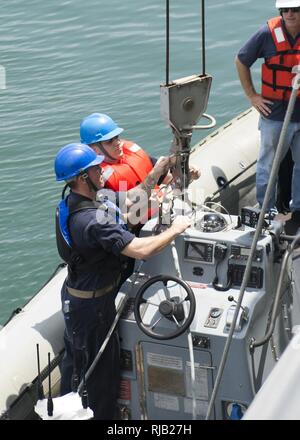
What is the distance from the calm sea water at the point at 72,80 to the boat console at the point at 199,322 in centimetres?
332

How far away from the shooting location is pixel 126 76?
1231cm

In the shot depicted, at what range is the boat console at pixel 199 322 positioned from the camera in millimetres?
4242

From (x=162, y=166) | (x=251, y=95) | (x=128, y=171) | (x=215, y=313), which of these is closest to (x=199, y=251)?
(x=215, y=313)

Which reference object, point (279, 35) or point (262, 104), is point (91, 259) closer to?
point (262, 104)

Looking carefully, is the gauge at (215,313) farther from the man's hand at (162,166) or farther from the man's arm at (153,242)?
the man's hand at (162,166)

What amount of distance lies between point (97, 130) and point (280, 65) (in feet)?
4.85

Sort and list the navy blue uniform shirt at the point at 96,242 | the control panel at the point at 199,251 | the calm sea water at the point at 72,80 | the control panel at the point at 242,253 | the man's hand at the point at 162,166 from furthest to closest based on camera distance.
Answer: the calm sea water at the point at 72,80 < the man's hand at the point at 162,166 < the control panel at the point at 199,251 < the control panel at the point at 242,253 < the navy blue uniform shirt at the point at 96,242

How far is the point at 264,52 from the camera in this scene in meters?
5.61

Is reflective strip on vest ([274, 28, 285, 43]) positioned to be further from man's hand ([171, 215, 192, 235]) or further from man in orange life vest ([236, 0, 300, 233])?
man's hand ([171, 215, 192, 235])

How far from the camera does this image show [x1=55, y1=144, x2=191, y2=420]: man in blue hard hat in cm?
414

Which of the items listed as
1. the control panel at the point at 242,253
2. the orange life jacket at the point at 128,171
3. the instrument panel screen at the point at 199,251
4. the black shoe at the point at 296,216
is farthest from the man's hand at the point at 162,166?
the black shoe at the point at 296,216

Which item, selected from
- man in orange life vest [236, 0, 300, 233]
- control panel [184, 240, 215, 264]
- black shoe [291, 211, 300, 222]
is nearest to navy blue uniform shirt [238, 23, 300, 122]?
man in orange life vest [236, 0, 300, 233]

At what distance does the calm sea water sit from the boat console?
332 centimetres

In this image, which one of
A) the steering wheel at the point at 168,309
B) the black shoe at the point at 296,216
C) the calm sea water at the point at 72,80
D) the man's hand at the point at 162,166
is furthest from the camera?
the calm sea water at the point at 72,80
